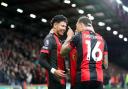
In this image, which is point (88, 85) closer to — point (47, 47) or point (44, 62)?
point (44, 62)

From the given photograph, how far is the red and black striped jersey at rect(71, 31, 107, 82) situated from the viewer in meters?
4.46

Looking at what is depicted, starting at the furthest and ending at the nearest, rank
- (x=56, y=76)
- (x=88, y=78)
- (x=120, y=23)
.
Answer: (x=120, y=23)
(x=56, y=76)
(x=88, y=78)

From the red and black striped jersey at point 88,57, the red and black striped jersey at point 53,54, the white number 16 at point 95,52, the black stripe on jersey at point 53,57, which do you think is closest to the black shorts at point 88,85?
the red and black striped jersey at point 88,57

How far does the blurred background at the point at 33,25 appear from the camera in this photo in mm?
21969

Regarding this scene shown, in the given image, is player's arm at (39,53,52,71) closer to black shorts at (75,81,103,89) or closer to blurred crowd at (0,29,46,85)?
black shorts at (75,81,103,89)

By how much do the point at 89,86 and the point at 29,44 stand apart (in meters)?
23.6

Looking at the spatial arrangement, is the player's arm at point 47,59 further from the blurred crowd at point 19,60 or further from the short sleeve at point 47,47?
the blurred crowd at point 19,60

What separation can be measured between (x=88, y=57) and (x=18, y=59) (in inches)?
795

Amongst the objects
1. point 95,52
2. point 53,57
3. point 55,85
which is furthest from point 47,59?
point 95,52

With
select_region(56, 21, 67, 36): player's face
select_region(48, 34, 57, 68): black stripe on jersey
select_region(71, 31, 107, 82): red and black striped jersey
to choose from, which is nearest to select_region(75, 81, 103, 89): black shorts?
select_region(71, 31, 107, 82): red and black striped jersey

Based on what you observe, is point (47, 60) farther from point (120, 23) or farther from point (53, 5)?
point (120, 23)

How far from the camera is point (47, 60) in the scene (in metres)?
5.17

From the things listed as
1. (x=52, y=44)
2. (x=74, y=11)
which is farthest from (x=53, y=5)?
(x=52, y=44)

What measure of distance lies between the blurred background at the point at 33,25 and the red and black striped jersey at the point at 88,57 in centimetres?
1429
